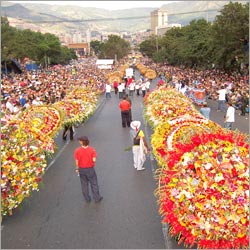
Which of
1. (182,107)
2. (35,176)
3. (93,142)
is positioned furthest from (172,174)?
(93,142)

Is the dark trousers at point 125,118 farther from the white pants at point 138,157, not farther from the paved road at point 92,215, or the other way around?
the white pants at point 138,157

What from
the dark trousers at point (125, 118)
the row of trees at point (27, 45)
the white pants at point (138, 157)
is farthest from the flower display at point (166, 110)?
the row of trees at point (27, 45)

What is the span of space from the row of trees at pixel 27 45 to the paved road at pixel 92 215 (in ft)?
157

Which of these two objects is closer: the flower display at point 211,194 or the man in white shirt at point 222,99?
the flower display at point 211,194

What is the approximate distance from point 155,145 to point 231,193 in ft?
13.0

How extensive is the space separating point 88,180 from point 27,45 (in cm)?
6466

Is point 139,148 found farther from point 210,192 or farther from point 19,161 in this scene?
point 210,192

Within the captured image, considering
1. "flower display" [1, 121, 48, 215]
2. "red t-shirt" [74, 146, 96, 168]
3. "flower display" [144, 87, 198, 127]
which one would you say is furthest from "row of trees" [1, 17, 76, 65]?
"red t-shirt" [74, 146, 96, 168]

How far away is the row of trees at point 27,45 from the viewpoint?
59.7m

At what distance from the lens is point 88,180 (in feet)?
30.9

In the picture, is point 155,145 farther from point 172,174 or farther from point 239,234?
point 239,234

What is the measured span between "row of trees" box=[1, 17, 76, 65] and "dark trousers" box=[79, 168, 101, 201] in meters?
49.9

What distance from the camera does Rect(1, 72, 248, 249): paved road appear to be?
762 centimetres

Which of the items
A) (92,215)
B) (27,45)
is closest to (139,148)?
(92,215)
